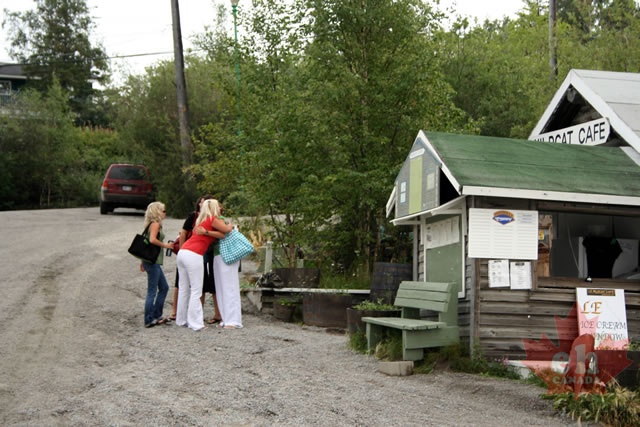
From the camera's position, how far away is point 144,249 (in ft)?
35.6

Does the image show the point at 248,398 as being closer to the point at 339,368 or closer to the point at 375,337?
the point at 339,368

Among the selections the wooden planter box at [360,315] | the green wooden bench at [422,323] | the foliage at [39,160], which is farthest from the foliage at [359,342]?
the foliage at [39,160]

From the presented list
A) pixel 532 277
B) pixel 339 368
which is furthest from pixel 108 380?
pixel 532 277

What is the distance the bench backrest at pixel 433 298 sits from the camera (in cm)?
950

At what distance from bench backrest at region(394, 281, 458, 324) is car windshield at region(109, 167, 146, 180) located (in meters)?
17.8

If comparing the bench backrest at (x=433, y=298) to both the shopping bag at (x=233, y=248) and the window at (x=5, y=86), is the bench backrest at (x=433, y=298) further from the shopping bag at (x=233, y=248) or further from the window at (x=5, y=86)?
the window at (x=5, y=86)

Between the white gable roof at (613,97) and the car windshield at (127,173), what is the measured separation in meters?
16.7

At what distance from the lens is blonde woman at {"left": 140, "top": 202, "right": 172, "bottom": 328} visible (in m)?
11.0

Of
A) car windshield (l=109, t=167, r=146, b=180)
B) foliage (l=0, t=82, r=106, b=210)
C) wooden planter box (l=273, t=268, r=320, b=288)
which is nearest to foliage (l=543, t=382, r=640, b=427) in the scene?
wooden planter box (l=273, t=268, r=320, b=288)

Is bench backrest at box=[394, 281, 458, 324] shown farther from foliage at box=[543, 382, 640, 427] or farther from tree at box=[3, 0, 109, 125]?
tree at box=[3, 0, 109, 125]

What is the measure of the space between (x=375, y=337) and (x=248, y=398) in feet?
10.4

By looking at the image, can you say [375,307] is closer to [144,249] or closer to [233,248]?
[233,248]

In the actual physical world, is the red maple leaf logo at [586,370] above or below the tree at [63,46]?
below

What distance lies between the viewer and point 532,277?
9.48m
